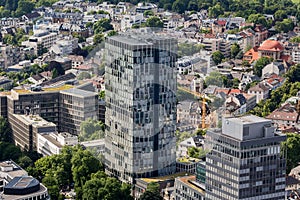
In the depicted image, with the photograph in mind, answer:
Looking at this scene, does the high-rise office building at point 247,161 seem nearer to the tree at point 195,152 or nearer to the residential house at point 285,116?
the tree at point 195,152

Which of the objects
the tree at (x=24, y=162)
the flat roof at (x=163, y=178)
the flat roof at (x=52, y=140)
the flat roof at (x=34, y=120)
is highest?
the flat roof at (x=34, y=120)

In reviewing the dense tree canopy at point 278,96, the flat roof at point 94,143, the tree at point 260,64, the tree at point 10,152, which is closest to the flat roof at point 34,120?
the tree at point 10,152

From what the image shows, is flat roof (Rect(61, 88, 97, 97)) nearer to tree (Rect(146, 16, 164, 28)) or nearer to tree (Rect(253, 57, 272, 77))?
tree (Rect(253, 57, 272, 77))

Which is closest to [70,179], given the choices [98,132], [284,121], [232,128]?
[98,132]

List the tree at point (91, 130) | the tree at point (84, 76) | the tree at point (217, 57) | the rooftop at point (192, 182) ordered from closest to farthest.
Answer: the rooftop at point (192, 182), the tree at point (91, 130), the tree at point (84, 76), the tree at point (217, 57)

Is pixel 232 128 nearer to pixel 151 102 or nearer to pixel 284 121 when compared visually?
pixel 151 102
